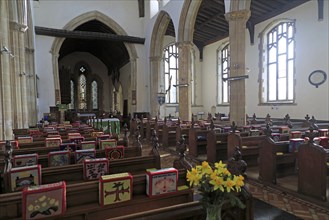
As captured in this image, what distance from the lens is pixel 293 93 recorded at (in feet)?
35.7

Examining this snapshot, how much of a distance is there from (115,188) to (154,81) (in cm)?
1295

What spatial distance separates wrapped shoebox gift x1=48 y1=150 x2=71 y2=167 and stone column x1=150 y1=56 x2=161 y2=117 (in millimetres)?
11663

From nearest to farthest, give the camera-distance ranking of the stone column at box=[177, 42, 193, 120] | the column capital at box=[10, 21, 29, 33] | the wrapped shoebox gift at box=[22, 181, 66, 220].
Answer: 1. the wrapped shoebox gift at box=[22, 181, 66, 220]
2. the column capital at box=[10, 21, 29, 33]
3. the stone column at box=[177, 42, 193, 120]

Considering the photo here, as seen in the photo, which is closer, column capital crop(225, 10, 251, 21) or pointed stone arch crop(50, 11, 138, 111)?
column capital crop(225, 10, 251, 21)

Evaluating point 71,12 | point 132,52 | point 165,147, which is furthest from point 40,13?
point 165,147

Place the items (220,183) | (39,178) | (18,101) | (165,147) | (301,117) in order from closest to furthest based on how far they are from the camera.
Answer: (220,183)
(39,178)
(18,101)
(165,147)
(301,117)

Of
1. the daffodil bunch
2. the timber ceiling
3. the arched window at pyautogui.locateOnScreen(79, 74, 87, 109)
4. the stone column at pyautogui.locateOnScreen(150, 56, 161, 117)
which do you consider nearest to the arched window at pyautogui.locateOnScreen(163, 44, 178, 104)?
the timber ceiling

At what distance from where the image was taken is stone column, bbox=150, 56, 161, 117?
1473cm

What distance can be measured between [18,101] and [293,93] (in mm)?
10463

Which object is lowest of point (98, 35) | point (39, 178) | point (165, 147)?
point (165, 147)

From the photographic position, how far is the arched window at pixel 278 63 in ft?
36.7

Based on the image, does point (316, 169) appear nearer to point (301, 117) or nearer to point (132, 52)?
point (301, 117)

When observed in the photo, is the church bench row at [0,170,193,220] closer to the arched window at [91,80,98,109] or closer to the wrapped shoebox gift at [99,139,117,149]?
the wrapped shoebox gift at [99,139,117,149]

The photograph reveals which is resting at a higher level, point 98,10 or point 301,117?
point 98,10
